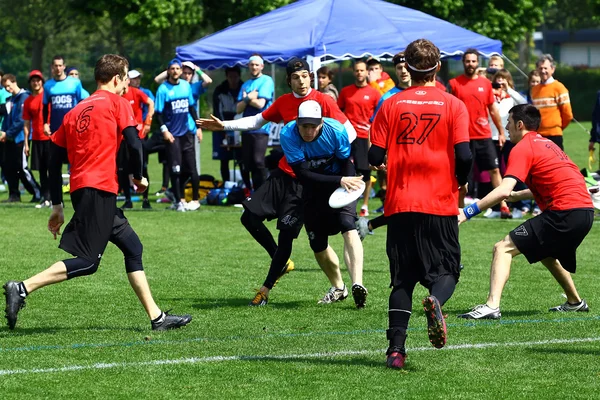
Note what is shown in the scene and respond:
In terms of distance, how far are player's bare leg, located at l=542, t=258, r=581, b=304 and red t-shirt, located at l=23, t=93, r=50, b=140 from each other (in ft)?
36.6

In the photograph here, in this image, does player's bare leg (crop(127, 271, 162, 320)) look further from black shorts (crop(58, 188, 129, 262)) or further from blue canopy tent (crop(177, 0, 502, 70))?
blue canopy tent (crop(177, 0, 502, 70))

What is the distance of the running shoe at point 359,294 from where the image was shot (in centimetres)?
900

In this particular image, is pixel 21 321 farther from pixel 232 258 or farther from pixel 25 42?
pixel 25 42

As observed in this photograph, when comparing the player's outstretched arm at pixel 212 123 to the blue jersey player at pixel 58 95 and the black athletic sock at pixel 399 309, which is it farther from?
the blue jersey player at pixel 58 95

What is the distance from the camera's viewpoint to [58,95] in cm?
1772

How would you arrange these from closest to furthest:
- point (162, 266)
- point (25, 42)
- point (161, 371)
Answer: point (161, 371) < point (162, 266) < point (25, 42)

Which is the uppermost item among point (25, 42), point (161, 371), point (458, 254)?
point (458, 254)

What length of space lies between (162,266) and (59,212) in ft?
12.9

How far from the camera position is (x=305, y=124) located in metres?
8.58

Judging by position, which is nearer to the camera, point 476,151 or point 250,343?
point 250,343

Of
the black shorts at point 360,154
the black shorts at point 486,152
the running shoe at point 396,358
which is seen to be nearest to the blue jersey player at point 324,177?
the running shoe at point 396,358

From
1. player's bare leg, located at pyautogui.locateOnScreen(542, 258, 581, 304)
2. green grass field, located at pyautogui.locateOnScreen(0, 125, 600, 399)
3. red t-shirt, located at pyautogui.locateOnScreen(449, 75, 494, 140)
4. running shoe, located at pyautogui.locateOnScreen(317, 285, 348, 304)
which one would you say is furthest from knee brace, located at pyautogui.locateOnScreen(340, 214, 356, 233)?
red t-shirt, located at pyautogui.locateOnScreen(449, 75, 494, 140)

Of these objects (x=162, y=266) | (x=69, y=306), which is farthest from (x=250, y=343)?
(x=162, y=266)

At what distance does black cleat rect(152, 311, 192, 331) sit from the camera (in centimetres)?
803
